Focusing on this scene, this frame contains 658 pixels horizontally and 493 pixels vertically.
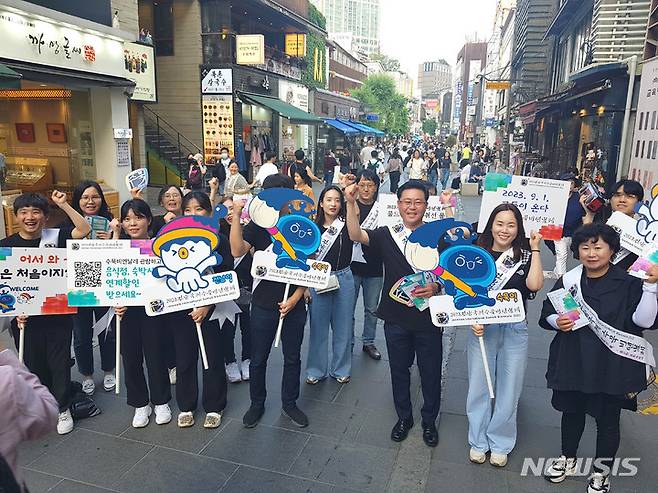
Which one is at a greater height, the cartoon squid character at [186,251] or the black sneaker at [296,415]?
the cartoon squid character at [186,251]

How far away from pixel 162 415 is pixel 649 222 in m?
3.92

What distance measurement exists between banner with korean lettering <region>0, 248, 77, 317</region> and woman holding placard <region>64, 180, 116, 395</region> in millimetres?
586

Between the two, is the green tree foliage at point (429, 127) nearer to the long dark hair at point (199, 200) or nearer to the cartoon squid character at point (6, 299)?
the long dark hair at point (199, 200)

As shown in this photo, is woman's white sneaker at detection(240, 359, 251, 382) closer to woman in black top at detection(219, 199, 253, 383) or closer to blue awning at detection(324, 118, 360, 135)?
woman in black top at detection(219, 199, 253, 383)

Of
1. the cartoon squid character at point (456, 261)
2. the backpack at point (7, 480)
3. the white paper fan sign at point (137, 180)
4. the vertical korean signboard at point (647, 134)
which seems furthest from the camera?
the vertical korean signboard at point (647, 134)

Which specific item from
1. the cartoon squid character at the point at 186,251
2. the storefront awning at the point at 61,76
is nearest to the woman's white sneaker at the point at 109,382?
the cartoon squid character at the point at 186,251

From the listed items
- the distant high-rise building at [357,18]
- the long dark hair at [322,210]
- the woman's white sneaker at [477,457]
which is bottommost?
the woman's white sneaker at [477,457]

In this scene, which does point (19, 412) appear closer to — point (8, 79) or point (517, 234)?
point (517, 234)

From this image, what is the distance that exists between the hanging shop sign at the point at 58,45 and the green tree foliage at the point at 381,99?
37.1 meters

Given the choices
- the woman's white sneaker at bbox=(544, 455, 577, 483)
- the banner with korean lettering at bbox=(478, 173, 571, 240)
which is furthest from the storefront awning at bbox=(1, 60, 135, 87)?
the woman's white sneaker at bbox=(544, 455, 577, 483)

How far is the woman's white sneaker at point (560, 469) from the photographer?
3.38m

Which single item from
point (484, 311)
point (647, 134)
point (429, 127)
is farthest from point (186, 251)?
point (429, 127)

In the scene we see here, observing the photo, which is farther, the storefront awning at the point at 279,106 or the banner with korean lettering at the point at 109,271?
the storefront awning at the point at 279,106

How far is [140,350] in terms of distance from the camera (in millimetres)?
3963
